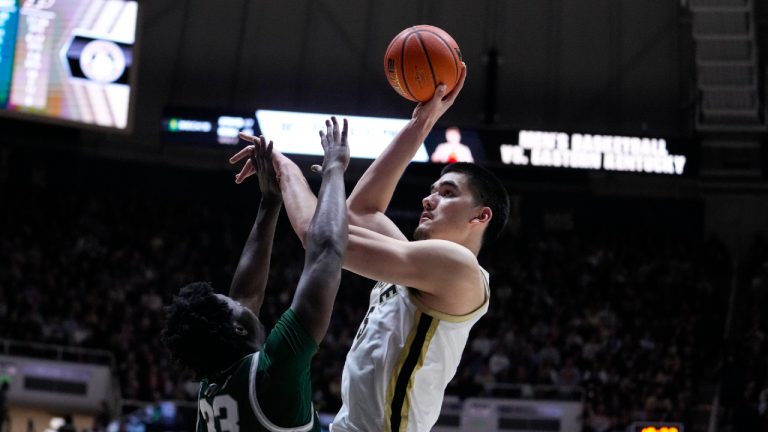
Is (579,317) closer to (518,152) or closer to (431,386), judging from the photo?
(518,152)

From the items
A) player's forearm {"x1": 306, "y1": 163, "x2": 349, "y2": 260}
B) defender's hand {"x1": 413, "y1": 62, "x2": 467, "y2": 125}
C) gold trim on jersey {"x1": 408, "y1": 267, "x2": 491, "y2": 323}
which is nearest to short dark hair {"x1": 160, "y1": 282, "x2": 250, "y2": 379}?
player's forearm {"x1": 306, "y1": 163, "x2": 349, "y2": 260}

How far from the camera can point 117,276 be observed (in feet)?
70.2

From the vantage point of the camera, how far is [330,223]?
3434mm

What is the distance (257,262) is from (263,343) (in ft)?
3.01

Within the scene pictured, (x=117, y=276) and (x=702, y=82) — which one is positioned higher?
(x=702, y=82)

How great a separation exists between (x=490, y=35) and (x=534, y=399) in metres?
10.3

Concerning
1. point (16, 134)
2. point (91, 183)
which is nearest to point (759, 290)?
point (91, 183)

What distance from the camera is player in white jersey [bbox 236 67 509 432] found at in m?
3.86

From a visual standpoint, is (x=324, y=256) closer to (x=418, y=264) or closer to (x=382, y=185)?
(x=418, y=264)

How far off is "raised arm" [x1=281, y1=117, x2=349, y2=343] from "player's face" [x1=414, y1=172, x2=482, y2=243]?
69 cm

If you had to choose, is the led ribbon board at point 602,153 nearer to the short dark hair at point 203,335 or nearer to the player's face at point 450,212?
the player's face at point 450,212

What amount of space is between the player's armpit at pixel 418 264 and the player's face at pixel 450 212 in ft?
0.93

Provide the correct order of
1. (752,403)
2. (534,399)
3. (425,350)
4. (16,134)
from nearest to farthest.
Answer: (425,350), (752,403), (534,399), (16,134)

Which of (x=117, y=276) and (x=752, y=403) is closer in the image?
(x=752, y=403)
